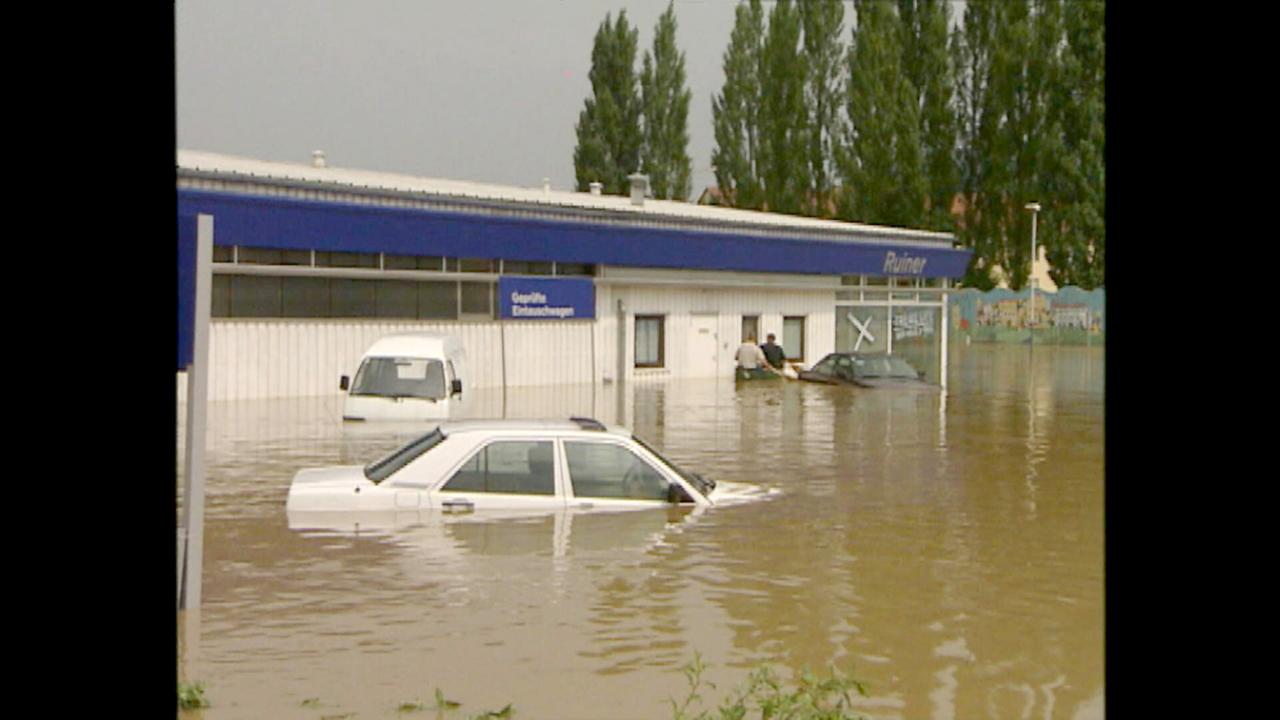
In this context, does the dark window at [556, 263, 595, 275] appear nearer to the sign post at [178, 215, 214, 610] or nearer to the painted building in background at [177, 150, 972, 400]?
the painted building in background at [177, 150, 972, 400]

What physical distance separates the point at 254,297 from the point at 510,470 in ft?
66.0

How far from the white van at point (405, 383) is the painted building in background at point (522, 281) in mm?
6147

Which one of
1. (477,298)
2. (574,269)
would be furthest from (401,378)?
(574,269)

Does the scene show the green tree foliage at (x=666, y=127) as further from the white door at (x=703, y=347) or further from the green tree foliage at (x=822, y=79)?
the white door at (x=703, y=347)

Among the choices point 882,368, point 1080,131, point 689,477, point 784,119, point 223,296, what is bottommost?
point 689,477

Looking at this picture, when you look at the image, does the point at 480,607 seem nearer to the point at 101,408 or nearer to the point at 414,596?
the point at 414,596

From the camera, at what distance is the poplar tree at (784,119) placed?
224 ft

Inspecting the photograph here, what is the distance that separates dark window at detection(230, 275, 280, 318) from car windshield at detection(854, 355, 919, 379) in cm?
1479

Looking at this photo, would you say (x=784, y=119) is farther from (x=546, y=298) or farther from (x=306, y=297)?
(x=306, y=297)

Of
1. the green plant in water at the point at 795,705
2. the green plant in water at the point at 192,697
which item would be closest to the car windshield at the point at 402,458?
the green plant in water at the point at 192,697

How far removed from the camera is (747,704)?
8367 mm

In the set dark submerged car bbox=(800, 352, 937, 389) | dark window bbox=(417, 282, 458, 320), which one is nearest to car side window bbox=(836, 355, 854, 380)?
dark submerged car bbox=(800, 352, 937, 389)

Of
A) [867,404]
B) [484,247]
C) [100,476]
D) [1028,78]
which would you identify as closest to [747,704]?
[100,476]

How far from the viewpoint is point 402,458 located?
13633 mm
